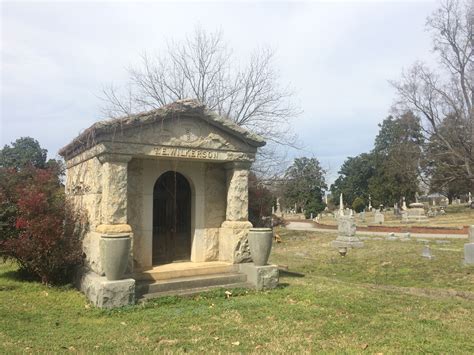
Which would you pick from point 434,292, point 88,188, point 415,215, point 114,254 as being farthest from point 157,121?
point 415,215

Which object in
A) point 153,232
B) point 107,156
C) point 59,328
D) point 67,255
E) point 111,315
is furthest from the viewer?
point 153,232

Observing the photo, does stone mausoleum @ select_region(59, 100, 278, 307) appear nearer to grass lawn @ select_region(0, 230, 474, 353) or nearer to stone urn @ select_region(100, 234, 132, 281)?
stone urn @ select_region(100, 234, 132, 281)

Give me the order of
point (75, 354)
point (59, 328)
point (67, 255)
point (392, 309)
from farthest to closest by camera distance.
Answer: point (67, 255), point (392, 309), point (59, 328), point (75, 354)

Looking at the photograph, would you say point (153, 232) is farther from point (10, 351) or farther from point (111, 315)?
point (10, 351)

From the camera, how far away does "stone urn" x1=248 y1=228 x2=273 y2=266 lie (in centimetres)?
780

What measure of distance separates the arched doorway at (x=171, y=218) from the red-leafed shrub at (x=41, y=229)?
1.64 meters

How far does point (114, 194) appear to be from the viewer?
6.97 m

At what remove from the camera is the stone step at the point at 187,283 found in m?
6.96

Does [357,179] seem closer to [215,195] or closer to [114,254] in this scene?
[215,195]

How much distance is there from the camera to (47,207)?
7.84m

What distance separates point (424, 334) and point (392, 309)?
129 cm

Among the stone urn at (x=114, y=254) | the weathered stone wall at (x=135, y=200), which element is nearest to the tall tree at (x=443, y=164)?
the weathered stone wall at (x=135, y=200)

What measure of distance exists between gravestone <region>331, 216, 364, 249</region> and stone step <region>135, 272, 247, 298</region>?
9.55m

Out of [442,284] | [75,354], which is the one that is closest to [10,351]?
[75,354]
